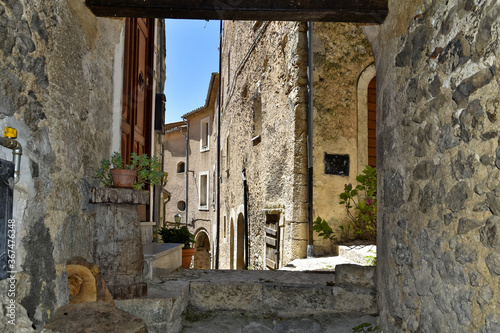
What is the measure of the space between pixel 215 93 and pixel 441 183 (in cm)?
1626

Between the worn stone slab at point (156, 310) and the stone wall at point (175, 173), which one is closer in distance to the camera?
the worn stone slab at point (156, 310)

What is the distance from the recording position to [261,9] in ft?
8.82

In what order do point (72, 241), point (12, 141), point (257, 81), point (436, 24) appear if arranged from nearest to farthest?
point (12, 141), point (436, 24), point (72, 241), point (257, 81)

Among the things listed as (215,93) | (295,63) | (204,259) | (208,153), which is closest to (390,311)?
(295,63)

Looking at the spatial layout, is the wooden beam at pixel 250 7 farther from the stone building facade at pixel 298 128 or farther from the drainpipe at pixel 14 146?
the stone building facade at pixel 298 128

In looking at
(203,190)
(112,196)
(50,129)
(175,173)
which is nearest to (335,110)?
(112,196)

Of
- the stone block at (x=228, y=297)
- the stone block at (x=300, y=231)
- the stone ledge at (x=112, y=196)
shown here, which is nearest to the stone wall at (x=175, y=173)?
the stone block at (x=300, y=231)

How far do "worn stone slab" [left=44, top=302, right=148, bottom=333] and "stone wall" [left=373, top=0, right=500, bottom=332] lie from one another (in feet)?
4.85

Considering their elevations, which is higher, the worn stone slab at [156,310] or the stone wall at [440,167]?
the stone wall at [440,167]

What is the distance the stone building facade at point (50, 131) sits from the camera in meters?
1.91

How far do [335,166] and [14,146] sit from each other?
4484mm

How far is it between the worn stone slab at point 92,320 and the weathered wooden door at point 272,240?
4484mm

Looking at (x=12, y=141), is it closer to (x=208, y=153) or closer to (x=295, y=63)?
(x=295, y=63)

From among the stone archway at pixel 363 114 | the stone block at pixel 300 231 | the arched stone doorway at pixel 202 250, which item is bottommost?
the arched stone doorway at pixel 202 250
